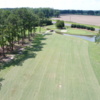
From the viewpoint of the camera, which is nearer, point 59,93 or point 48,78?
point 59,93

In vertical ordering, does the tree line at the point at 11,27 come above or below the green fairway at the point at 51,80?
above

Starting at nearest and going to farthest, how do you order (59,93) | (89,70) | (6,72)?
(59,93), (6,72), (89,70)

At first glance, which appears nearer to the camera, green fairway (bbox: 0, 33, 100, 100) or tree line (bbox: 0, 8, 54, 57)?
green fairway (bbox: 0, 33, 100, 100)

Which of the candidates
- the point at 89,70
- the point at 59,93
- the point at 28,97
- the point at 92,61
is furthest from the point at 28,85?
the point at 92,61

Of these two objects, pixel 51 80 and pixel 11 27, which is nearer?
pixel 51 80

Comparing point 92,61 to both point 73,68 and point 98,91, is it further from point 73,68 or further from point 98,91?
point 98,91

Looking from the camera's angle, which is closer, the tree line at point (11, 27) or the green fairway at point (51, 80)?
the green fairway at point (51, 80)

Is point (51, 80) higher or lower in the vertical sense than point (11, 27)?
lower

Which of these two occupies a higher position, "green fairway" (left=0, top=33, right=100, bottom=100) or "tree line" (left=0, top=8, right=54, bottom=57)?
"tree line" (left=0, top=8, right=54, bottom=57)
